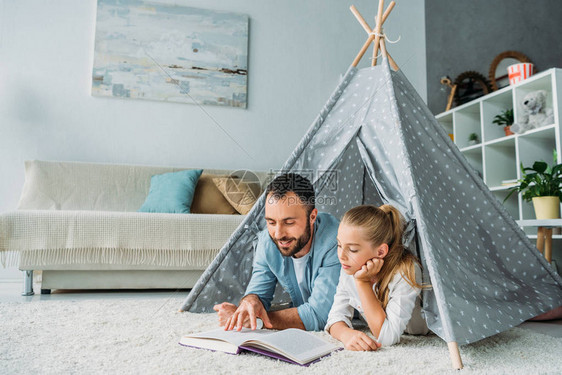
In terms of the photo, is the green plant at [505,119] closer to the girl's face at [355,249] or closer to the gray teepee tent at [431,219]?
the gray teepee tent at [431,219]

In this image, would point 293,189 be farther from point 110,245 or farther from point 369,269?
point 110,245

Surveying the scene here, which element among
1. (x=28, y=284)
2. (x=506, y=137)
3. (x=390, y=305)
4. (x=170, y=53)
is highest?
(x=170, y=53)

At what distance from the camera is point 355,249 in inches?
54.1

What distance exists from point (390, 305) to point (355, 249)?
0.20m

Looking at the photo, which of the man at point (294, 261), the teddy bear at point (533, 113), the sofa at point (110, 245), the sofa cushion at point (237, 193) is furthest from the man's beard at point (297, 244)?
the teddy bear at point (533, 113)

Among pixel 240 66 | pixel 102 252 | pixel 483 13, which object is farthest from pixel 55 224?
pixel 483 13

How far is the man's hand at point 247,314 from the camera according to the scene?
1.35m

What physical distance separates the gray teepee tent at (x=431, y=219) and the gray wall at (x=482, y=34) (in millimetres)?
2454

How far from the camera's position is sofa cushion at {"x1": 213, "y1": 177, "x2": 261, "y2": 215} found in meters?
3.04

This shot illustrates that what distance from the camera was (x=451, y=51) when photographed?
13.4 feet

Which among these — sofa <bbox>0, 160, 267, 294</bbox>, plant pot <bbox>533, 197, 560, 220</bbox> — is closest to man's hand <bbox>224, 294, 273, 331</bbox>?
sofa <bbox>0, 160, 267, 294</bbox>

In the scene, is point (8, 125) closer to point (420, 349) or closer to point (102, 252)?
point (102, 252)

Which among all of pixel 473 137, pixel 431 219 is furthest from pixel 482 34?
pixel 431 219

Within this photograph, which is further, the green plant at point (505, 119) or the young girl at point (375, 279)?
the green plant at point (505, 119)
